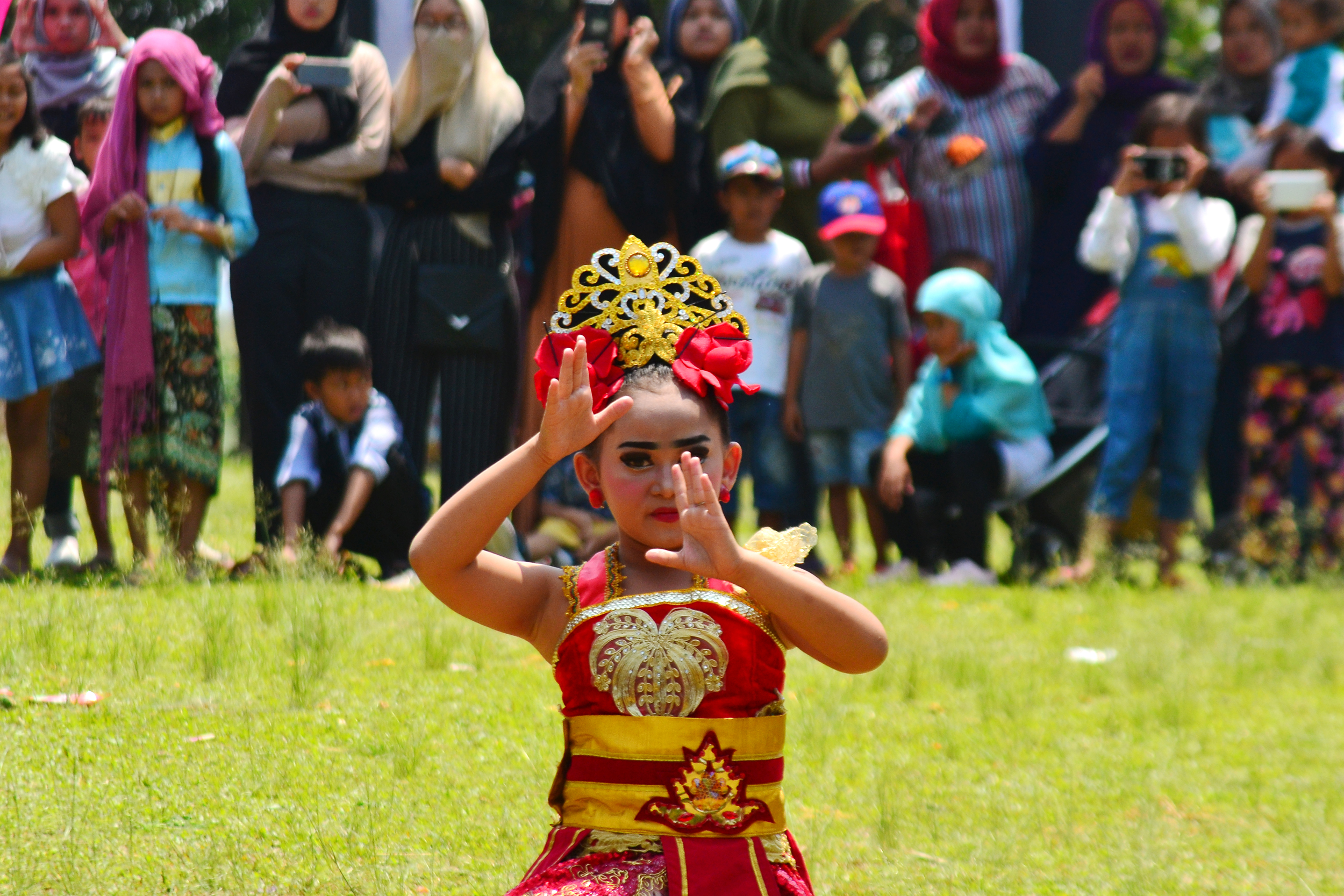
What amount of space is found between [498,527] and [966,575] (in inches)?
186

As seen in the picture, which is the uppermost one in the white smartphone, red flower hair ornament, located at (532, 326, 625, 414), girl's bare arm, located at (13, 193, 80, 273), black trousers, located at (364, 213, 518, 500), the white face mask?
the white face mask

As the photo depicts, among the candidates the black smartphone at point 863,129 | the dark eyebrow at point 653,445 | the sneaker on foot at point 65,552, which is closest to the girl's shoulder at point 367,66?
the black smartphone at point 863,129

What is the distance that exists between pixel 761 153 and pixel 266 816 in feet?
14.0

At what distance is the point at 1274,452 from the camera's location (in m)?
7.63

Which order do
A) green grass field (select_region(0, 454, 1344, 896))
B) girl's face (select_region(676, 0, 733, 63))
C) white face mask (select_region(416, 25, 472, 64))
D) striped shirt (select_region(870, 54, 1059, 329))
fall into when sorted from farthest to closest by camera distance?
striped shirt (select_region(870, 54, 1059, 329))
girl's face (select_region(676, 0, 733, 63))
white face mask (select_region(416, 25, 472, 64))
green grass field (select_region(0, 454, 1344, 896))

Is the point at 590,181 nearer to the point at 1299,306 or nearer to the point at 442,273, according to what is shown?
the point at 442,273

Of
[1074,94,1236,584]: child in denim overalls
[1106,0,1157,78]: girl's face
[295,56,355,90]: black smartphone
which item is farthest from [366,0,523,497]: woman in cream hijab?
[1106,0,1157,78]: girl's face

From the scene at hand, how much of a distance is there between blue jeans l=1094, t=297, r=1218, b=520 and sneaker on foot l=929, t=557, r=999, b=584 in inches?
24.7

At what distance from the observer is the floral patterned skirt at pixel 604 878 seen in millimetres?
2609

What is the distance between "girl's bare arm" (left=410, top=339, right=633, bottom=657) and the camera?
2.67m

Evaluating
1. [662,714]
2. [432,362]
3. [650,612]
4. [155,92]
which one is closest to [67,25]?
[155,92]

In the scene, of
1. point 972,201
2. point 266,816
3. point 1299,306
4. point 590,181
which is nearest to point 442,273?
point 590,181

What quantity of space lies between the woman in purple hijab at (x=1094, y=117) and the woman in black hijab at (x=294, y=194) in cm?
332

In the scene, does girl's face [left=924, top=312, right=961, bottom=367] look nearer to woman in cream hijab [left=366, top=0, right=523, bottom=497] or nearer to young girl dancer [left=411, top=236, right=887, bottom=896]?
woman in cream hijab [left=366, top=0, right=523, bottom=497]
